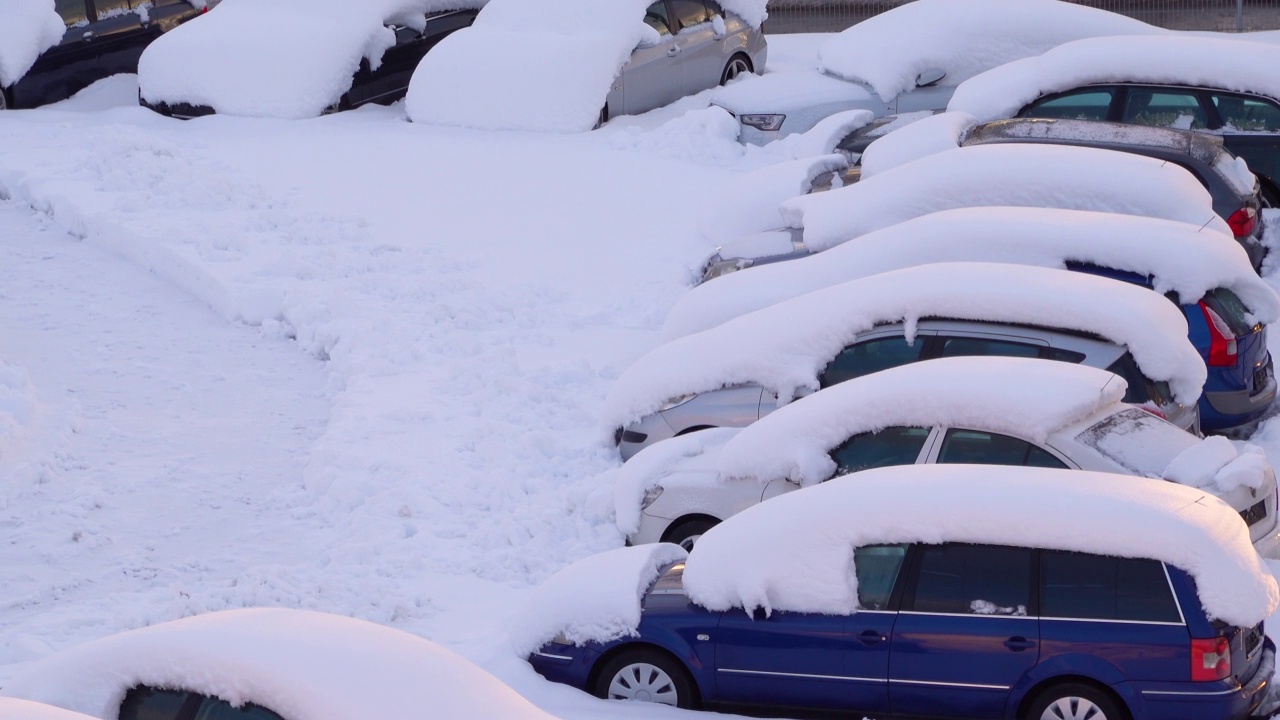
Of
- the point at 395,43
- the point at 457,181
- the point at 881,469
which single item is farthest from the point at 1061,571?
the point at 395,43

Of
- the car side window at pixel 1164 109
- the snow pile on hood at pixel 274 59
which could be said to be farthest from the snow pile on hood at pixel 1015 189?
the snow pile on hood at pixel 274 59

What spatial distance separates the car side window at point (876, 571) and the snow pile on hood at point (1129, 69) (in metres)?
7.67

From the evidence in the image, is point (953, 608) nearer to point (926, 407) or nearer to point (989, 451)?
point (989, 451)

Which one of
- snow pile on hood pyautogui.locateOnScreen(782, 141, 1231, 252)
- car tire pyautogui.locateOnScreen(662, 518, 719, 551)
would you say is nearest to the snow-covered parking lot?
car tire pyautogui.locateOnScreen(662, 518, 719, 551)

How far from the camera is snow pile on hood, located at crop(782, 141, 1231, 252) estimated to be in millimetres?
10070

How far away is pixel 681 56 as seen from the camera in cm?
1662

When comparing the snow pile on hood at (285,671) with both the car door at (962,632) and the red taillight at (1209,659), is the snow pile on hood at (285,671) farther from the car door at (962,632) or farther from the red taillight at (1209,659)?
the red taillight at (1209,659)

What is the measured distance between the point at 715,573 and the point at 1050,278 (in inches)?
122

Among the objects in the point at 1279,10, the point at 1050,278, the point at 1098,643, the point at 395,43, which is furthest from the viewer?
the point at 1279,10

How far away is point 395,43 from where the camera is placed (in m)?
17.5

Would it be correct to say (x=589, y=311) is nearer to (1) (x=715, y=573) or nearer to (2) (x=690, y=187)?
(2) (x=690, y=187)

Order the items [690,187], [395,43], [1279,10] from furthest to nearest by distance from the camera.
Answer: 1. [1279,10]
2. [395,43]
3. [690,187]

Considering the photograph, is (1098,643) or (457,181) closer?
(1098,643)

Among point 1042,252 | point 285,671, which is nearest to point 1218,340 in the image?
point 1042,252
